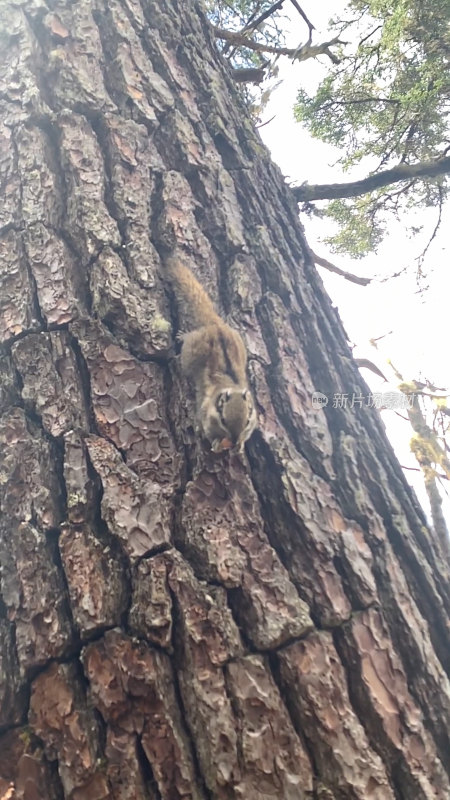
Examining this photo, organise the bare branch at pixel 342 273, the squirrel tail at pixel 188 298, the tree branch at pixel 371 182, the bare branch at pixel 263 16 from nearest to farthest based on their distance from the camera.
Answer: the squirrel tail at pixel 188 298, the tree branch at pixel 371 182, the bare branch at pixel 263 16, the bare branch at pixel 342 273

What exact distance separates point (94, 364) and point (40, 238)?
560mm

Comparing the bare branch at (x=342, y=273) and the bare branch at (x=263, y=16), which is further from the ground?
the bare branch at (x=263, y=16)

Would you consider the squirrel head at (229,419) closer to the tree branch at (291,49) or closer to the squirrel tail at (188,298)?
the squirrel tail at (188,298)

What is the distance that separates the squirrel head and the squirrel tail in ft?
1.04

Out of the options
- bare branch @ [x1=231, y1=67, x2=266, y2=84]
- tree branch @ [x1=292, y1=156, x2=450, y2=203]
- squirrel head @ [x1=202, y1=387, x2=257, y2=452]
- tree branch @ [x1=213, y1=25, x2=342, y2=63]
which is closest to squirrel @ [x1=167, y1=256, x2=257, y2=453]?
squirrel head @ [x1=202, y1=387, x2=257, y2=452]

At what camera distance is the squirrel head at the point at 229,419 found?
1.93 meters

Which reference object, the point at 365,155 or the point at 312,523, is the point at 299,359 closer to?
the point at 312,523

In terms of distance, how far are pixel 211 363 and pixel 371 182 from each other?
2266 mm

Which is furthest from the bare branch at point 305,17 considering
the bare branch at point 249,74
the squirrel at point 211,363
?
the squirrel at point 211,363

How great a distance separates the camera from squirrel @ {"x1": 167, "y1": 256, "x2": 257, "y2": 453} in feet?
6.63

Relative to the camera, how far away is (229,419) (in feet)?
6.88

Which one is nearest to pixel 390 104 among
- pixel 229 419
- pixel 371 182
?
pixel 371 182

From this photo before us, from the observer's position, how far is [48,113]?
7.73 feet

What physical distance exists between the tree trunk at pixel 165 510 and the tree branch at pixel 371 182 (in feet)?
4.11
